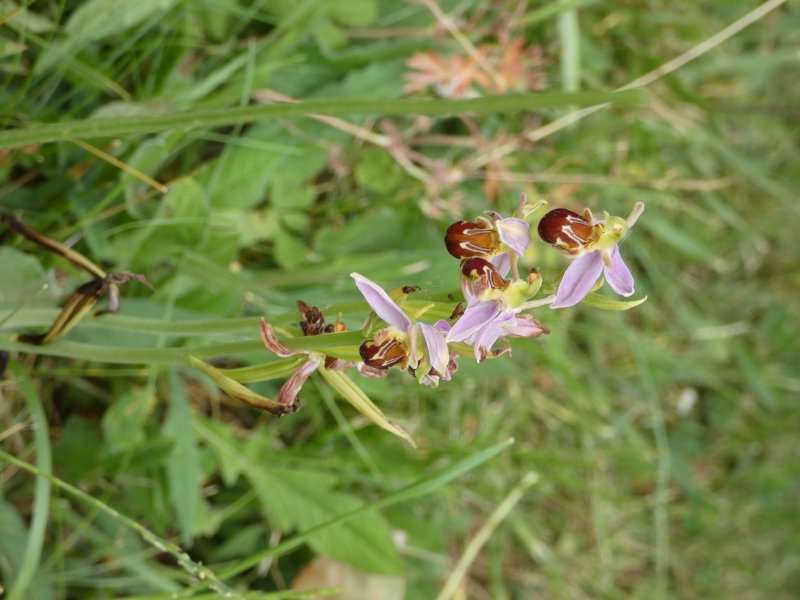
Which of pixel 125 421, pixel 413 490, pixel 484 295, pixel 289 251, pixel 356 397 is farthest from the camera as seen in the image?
pixel 289 251

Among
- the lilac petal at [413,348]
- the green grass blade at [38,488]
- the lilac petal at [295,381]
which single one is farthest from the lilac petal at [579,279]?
the green grass blade at [38,488]

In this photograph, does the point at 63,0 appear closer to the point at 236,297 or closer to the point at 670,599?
the point at 236,297

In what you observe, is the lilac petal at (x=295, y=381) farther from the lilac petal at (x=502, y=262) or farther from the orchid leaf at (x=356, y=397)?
the lilac petal at (x=502, y=262)

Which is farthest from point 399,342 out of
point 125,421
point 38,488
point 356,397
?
point 125,421

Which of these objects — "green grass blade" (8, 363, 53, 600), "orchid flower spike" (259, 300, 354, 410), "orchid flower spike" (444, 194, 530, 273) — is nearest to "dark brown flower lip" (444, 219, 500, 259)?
"orchid flower spike" (444, 194, 530, 273)

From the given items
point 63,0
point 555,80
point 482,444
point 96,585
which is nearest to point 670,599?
point 482,444

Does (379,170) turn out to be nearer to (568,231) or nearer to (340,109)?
(340,109)
